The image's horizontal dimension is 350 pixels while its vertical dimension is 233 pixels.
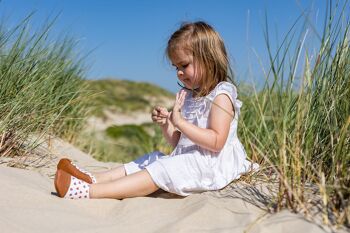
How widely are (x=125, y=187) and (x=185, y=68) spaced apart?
2.16ft

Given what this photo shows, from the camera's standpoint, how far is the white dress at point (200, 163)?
2334mm

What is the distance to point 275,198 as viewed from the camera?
1.99 m

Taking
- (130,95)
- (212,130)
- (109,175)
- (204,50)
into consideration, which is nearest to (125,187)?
(109,175)

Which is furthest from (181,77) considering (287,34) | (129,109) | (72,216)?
(129,109)

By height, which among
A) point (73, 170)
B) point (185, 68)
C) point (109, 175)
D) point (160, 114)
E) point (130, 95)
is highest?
point (185, 68)

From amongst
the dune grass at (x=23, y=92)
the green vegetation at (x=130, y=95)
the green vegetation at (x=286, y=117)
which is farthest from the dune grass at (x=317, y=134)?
Result: the green vegetation at (x=130, y=95)

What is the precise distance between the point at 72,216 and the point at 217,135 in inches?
29.4

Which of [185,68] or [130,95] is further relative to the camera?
[130,95]

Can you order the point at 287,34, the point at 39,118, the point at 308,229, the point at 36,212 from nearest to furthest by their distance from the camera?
the point at 308,229 → the point at 36,212 → the point at 287,34 → the point at 39,118

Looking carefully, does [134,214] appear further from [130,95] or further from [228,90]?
[130,95]

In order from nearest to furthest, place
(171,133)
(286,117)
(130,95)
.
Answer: (286,117) < (171,133) < (130,95)

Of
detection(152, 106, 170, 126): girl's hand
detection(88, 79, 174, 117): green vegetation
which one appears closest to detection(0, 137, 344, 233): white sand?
detection(152, 106, 170, 126): girl's hand

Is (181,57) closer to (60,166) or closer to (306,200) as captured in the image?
(60,166)

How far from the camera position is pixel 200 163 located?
241cm
